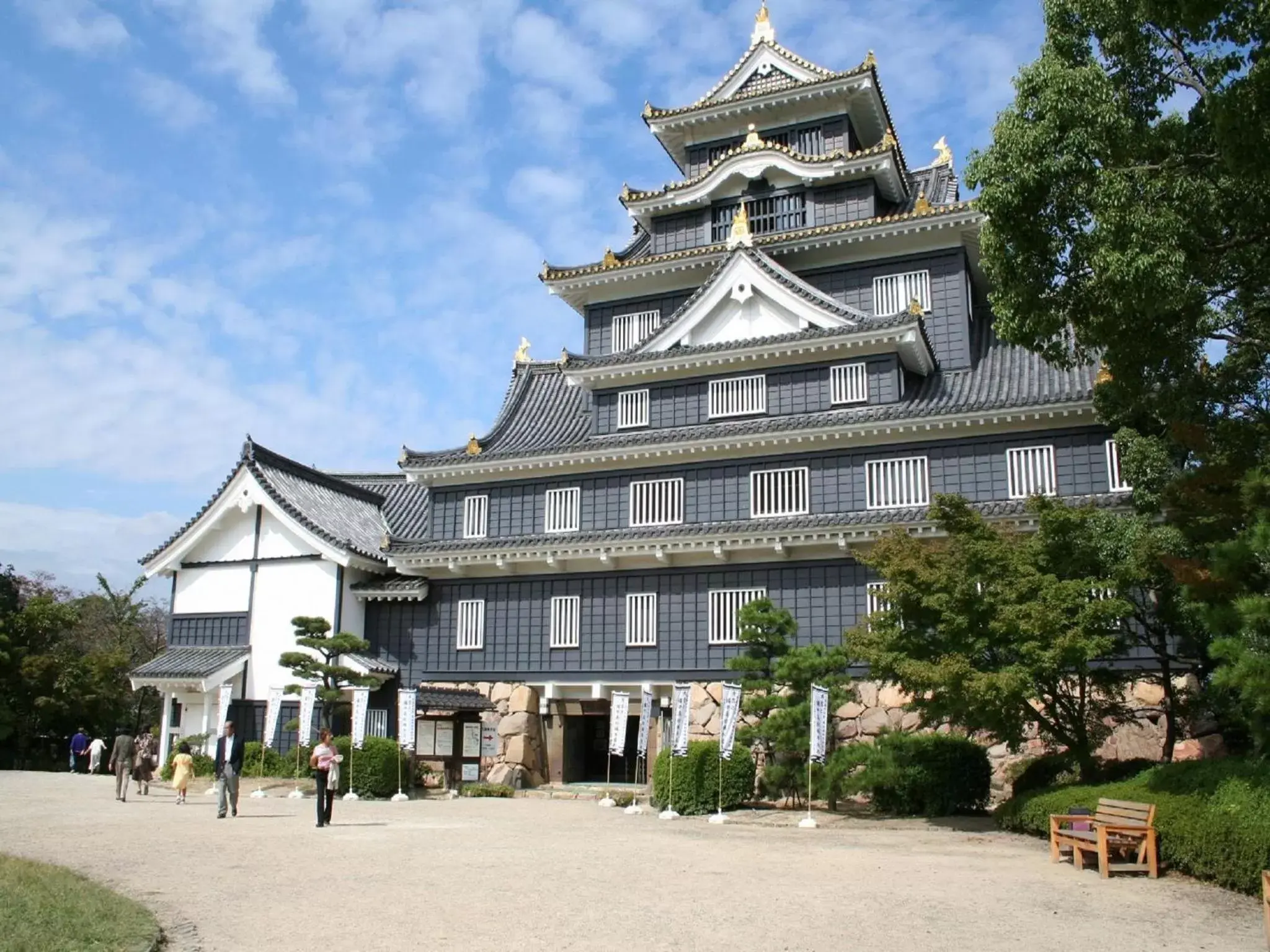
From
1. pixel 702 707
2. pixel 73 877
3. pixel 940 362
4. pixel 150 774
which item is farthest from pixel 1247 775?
pixel 150 774

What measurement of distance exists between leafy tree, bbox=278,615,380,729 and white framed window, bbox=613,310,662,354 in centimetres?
1213

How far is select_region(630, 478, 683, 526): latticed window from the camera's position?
31.0m

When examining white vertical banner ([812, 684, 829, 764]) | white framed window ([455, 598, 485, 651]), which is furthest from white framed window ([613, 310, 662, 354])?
white vertical banner ([812, 684, 829, 764])

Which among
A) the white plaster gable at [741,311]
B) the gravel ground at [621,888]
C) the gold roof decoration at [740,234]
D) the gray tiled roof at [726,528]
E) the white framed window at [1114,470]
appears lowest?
the gravel ground at [621,888]

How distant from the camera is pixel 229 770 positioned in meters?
22.4

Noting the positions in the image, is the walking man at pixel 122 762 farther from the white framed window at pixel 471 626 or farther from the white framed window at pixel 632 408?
the white framed window at pixel 632 408

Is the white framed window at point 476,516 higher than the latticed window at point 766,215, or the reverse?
the latticed window at point 766,215

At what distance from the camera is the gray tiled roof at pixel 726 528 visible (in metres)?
26.1

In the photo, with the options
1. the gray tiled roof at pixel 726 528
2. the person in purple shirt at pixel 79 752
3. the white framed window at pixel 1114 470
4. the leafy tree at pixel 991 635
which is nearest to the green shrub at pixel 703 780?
the leafy tree at pixel 991 635

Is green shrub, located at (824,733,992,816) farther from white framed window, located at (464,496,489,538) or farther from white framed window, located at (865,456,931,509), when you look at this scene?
white framed window, located at (464,496,489,538)

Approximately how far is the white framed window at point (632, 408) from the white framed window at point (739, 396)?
2.14m

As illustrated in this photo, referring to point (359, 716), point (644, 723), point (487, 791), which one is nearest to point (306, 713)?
point (359, 716)

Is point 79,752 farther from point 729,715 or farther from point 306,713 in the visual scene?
point 729,715

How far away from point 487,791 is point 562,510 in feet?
26.8
